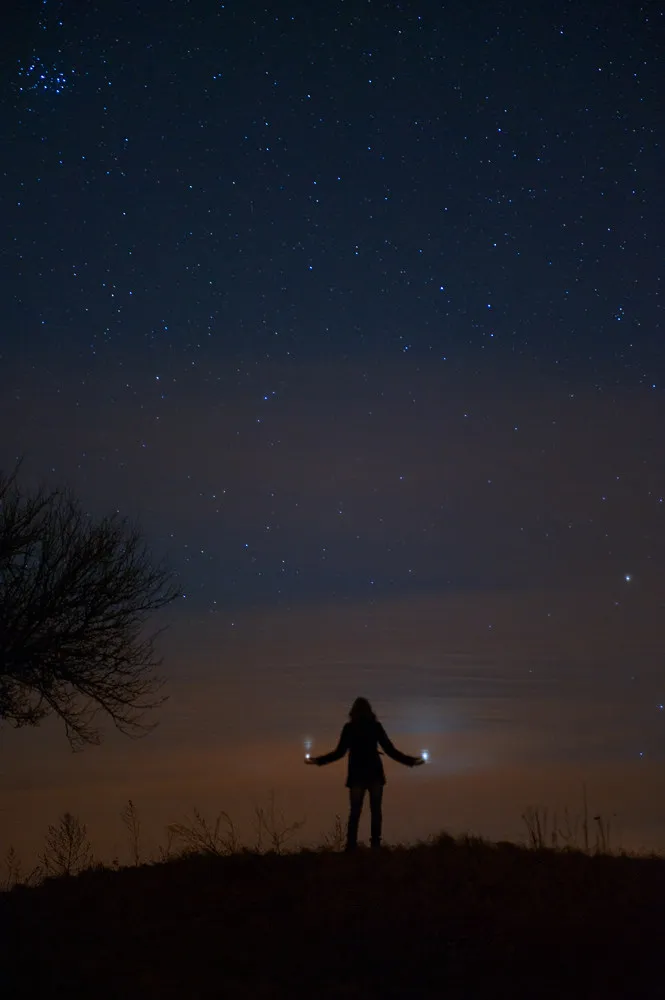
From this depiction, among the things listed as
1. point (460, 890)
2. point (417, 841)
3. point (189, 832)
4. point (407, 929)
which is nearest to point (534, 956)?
point (407, 929)

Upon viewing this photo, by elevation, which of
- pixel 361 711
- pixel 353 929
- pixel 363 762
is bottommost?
pixel 353 929

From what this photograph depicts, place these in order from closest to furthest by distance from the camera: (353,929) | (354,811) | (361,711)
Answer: (353,929), (354,811), (361,711)

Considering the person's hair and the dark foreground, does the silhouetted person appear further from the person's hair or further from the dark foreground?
the dark foreground

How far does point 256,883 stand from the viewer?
9750 mm

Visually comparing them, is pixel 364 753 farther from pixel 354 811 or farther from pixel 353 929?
pixel 353 929

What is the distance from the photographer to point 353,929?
7895 mm

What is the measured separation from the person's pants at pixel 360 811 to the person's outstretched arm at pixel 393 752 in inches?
14.0

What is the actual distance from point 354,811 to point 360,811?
0.07m

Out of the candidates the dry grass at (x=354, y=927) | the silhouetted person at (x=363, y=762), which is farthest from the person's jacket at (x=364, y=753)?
the dry grass at (x=354, y=927)

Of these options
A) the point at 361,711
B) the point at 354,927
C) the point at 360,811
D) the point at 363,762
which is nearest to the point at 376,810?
the point at 360,811

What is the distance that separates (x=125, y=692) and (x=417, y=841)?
6.19 meters

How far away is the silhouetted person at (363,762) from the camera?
442 inches

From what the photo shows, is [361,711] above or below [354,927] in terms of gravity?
above

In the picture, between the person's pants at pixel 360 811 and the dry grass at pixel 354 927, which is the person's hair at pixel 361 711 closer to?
the person's pants at pixel 360 811
